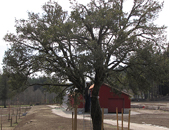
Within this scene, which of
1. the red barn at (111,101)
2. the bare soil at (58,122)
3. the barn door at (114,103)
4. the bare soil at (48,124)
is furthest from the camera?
the barn door at (114,103)

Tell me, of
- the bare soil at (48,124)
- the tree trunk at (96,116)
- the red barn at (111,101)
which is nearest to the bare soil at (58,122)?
the bare soil at (48,124)

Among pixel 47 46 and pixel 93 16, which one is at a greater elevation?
pixel 93 16

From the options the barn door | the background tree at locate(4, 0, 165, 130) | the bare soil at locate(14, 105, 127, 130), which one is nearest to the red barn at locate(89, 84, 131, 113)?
the barn door

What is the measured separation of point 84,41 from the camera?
34.9 ft

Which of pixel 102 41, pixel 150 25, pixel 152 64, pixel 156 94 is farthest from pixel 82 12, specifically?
pixel 156 94

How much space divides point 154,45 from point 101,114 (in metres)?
5.24

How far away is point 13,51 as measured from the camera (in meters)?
11.0

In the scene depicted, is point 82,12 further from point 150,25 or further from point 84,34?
point 150,25

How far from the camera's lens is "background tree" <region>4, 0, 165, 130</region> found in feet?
32.1

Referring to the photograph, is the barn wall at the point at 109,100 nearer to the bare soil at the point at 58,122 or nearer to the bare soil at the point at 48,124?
the bare soil at the point at 58,122

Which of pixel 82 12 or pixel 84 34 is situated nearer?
A: pixel 84 34

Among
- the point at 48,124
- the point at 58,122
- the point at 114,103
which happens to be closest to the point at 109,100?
the point at 114,103

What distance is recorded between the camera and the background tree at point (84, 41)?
9781 millimetres

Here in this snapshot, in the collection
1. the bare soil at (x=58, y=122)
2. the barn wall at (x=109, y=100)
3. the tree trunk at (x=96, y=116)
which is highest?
the tree trunk at (x=96, y=116)
